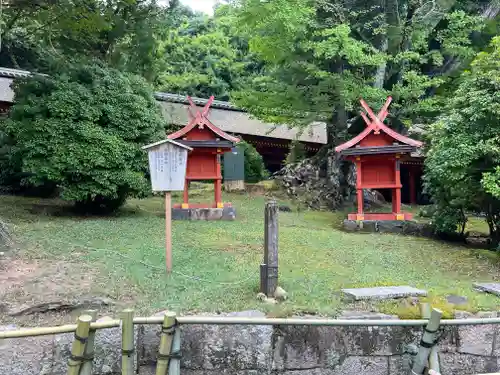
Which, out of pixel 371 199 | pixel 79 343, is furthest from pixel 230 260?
pixel 371 199

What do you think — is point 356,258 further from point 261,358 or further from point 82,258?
point 82,258

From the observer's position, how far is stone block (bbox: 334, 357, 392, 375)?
14.3ft

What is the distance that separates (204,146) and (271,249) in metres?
6.78

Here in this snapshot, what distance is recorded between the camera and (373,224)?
36.8ft

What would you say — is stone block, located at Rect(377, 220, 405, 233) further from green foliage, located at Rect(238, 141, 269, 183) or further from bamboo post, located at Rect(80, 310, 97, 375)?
green foliage, located at Rect(238, 141, 269, 183)

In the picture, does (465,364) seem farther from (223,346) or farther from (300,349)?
(223,346)

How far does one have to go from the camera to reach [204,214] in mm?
11359

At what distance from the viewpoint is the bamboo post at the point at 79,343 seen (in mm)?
3451

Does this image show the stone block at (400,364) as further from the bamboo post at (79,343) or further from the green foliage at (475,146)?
the green foliage at (475,146)

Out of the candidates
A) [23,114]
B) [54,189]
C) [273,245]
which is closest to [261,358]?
[273,245]

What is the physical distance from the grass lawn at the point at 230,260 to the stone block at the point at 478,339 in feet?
1.24

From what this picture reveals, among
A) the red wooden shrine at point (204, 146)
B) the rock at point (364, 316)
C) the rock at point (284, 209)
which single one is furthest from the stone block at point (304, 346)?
the rock at point (284, 209)

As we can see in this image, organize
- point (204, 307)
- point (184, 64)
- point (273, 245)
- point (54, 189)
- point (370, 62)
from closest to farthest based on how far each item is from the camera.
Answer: point (204, 307), point (273, 245), point (370, 62), point (54, 189), point (184, 64)

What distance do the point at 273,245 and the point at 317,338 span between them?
1266 millimetres
